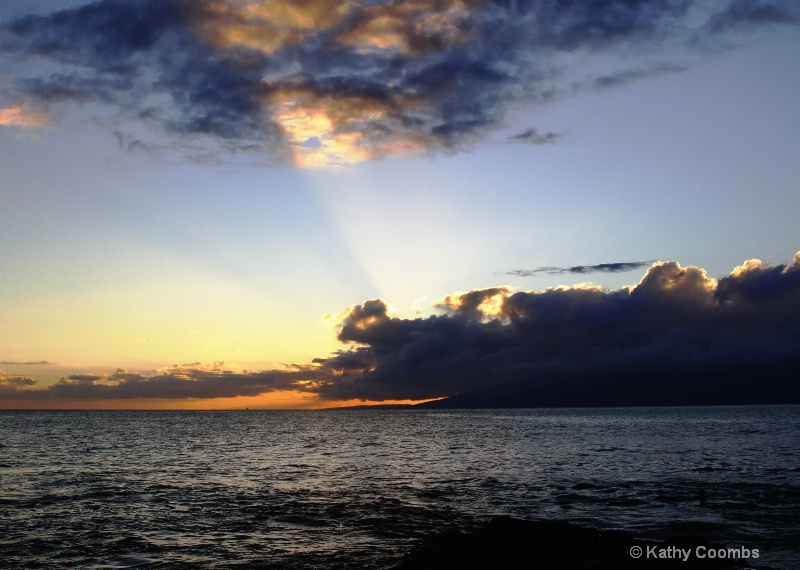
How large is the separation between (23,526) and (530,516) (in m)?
28.9

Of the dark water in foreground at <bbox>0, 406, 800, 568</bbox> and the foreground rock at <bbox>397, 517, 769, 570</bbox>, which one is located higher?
the foreground rock at <bbox>397, 517, 769, 570</bbox>

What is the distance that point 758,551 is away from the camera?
27781 millimetres

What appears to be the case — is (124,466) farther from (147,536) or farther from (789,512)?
(789,512)

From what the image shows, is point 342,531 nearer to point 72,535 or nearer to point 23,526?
point 72,535

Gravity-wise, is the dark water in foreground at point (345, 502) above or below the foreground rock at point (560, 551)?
below

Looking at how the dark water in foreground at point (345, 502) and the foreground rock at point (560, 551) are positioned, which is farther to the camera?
the dark water in foreground at point (345, 502)

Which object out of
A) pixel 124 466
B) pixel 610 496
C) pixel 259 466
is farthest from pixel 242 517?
pixel 124 466

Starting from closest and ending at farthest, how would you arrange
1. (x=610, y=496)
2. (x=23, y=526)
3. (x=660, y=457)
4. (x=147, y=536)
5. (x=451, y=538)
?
(x=451, y=538), (x=147, y=536), (x=23, y=526), (x=610, y=496), (x=660, y=457)

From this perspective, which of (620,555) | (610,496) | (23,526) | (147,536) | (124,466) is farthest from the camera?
(124,466)

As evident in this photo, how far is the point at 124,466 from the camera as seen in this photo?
67062 millimetres

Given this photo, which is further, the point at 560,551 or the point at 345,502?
the point at 345,502

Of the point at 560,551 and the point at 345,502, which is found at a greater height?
the point at 560,551

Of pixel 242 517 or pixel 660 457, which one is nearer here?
pixel 242 517

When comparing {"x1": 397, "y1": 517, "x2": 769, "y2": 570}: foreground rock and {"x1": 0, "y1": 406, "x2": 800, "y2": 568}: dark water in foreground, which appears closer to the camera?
{"x1": 397, "y1": 517, "x2": 769, "y2": 570}: foreground rock
